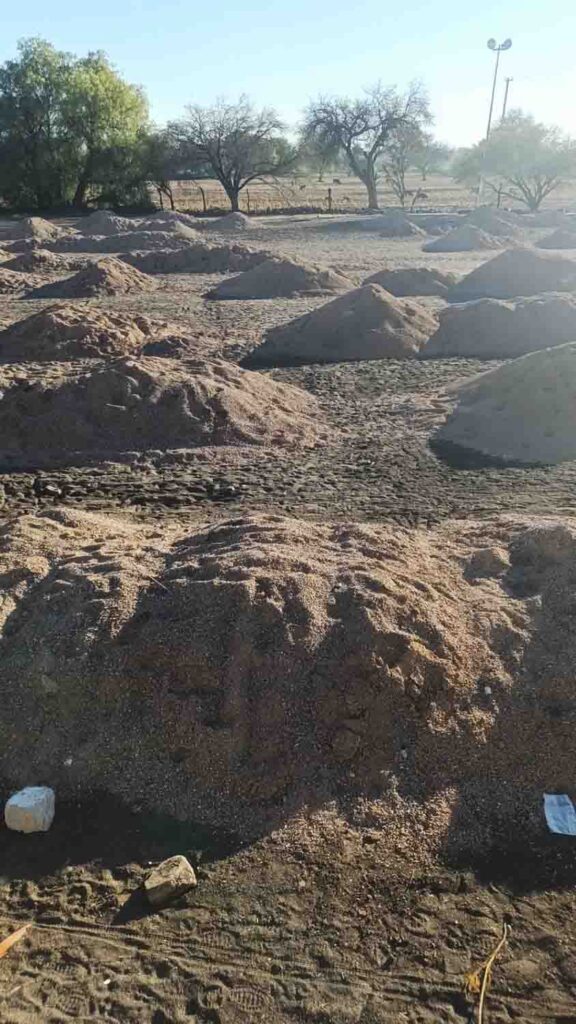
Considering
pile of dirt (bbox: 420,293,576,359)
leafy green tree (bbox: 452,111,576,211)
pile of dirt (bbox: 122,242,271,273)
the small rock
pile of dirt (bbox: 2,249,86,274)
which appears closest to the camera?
the small rock

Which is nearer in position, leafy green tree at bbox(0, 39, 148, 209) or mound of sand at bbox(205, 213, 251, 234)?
mound of sand at bbox(205, 213, 251, 234)

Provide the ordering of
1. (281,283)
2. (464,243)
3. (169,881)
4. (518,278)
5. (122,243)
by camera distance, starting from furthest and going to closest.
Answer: (464,243), (122,243), (281,283), (518,278), (169,881)

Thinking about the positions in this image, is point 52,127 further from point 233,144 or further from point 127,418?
point 127,418

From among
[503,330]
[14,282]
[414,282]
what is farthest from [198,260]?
[503,330]

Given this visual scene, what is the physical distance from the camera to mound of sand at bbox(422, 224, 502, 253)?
89.6ft

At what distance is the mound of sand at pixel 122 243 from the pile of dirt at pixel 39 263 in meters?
3.90

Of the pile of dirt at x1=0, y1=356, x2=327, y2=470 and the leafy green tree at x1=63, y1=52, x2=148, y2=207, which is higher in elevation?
the leafy green tree at x1=63, y1=52, x2=148, y2=207

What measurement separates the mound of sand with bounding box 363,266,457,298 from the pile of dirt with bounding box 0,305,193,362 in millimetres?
7046

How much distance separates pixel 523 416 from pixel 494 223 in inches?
1039

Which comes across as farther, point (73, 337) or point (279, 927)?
point (73, 337)

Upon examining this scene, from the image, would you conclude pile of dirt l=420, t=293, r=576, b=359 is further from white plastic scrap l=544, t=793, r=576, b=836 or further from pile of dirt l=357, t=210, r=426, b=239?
pile of dirt l=357, t=210, r=426, b=239

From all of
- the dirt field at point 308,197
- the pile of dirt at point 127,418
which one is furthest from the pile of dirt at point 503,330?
the dirt field at point 308,197

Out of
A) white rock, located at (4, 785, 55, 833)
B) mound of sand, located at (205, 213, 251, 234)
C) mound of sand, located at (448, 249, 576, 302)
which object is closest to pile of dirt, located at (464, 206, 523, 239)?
mound of sand, located at (205, 213, 251, 234)

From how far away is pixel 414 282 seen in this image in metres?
18.0
